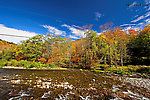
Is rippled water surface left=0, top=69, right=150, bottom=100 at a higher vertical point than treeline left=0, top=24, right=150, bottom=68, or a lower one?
lower

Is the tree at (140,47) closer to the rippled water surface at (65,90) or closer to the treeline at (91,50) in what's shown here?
the treeline at (91,50)

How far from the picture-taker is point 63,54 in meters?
13.8

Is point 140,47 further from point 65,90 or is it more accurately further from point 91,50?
point 65,90

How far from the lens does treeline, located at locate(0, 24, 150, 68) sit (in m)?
12.1

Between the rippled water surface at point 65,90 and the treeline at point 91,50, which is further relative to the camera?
the treeline at point 91,50

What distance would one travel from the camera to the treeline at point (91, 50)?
12.1 meters

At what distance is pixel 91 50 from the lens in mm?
12938

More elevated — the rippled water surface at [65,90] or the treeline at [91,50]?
the treeline at [91,50]

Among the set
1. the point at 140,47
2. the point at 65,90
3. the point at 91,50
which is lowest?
the point at 65,90

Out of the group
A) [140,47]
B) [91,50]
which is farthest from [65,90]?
[140,47]

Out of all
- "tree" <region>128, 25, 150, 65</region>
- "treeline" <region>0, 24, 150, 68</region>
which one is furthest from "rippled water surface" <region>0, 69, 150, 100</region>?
"tree" <region>128, 25, 150, 65</region>

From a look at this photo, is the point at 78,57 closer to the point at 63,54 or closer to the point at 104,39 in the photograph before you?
the point at 63,54

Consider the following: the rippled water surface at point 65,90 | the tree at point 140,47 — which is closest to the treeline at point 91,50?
the tree at point 140,47

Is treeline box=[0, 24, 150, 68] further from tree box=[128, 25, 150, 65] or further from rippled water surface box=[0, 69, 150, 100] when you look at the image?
rippled water surface box=[0, 69, 150, 100]
